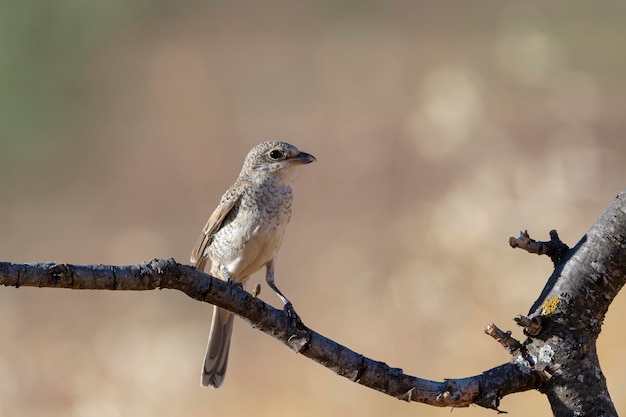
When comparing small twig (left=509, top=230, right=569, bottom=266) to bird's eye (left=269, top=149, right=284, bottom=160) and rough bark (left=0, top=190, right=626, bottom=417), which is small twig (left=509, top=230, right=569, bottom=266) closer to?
rough bark (left=0, top=190, right=626, bottom=417)

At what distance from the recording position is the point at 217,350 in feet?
14.8

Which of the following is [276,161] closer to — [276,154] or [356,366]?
[276,154]

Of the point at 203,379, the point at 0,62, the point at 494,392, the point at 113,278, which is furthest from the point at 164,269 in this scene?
the point at 0,62

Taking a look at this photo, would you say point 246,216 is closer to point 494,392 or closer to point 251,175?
point 251,175

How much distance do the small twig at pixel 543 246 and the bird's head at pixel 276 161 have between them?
1832mm

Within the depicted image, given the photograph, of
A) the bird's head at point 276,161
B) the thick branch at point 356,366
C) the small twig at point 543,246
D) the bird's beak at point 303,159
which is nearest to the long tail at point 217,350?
the bird's head at point 276,161

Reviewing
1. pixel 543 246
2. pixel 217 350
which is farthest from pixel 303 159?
pixel 543 246

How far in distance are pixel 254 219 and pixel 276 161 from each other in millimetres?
389

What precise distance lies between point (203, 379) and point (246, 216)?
103 cm

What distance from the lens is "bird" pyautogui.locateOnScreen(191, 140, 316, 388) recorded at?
13.1 ft

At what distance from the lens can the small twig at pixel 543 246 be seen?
2.48 metres

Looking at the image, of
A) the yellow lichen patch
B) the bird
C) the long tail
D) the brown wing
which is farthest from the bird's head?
the yellow lichen patch

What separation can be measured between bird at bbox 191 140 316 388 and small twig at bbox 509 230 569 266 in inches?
64.8

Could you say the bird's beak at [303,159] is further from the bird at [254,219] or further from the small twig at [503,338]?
the small twig at [503,338]
